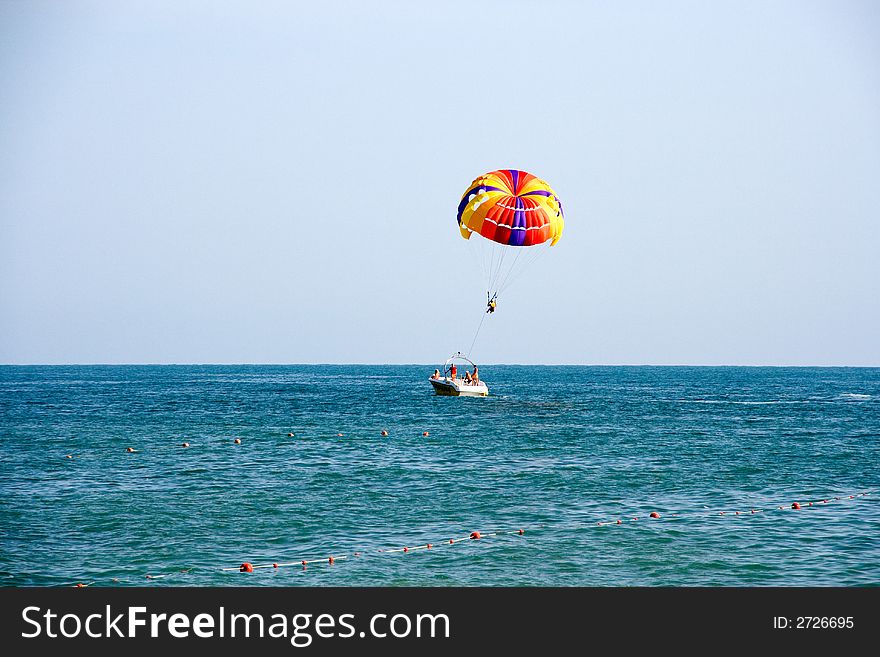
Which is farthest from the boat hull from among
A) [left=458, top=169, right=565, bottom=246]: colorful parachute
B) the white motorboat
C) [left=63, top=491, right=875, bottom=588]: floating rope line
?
[left=63, top=491, right=875, bottom=588]: floating rope line

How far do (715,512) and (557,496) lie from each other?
18.2 feet

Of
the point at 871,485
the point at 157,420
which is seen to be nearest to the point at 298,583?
the point at 871,485

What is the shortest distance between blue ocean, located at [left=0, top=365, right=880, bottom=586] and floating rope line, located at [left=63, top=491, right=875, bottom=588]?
4.3 inches

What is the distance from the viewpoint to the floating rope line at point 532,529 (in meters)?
21.2

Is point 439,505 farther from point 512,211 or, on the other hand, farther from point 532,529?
point 512,211

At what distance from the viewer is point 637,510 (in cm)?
2823

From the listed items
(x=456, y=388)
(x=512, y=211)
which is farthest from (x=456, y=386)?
(x=512, y=211)

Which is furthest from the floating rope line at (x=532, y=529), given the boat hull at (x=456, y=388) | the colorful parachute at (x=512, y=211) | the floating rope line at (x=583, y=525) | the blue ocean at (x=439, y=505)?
the boat hull at (x=456, y=388)

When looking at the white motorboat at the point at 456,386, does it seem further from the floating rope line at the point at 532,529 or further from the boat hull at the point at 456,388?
the floating rope line at the point at 532,529

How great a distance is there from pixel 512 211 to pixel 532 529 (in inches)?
1145

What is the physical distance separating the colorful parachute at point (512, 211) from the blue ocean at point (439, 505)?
12.2 metres

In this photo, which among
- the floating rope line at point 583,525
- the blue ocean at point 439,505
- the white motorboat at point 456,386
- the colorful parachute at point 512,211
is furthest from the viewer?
the white motorboat at point 456,386

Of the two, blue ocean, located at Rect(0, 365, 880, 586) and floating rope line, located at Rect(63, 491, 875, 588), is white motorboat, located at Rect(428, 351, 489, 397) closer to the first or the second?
blue ocean, located at Rect(0, 365, 880, 586)
